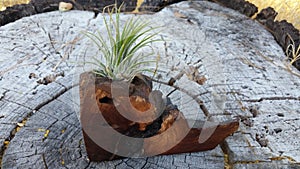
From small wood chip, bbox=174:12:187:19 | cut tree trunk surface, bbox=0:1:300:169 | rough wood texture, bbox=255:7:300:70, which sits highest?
Answer: rough wood texture, bbox=255:7:300:70

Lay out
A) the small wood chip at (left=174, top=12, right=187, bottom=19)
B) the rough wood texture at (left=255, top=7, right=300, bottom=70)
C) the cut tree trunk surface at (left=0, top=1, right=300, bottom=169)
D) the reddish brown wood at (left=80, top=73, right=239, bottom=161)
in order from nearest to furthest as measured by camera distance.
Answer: the reddish brown wood at (left=80, top=73, right=239, bottom=161), the cut tree trunk surface at (left=0, top=1, right=300, bottom=169), the rough wood texture at (left=255, top=7, right=300, bottom=70), the small wood chip at (left=174, top=12, right=187, bottom=19)

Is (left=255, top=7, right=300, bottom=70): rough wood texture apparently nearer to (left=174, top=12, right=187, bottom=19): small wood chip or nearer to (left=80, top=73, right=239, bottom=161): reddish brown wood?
(left=174, top=12, right=187, bottom=19): small wood chip

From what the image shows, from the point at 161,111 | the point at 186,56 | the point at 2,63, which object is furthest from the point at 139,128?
the point at 2,63

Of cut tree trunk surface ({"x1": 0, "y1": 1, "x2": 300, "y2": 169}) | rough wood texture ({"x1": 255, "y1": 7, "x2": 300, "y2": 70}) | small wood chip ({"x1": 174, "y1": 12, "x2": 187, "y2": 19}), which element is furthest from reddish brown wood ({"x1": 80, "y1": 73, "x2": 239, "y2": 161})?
small wood chip ({"x1": 174, "y1": 12, "x2": 187, "y2": 19})

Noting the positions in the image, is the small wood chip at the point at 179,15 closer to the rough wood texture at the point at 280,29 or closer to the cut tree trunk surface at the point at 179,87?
the cut tree trunk surface at the point at 179,87

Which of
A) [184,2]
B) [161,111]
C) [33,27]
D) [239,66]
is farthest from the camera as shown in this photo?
[184,2]

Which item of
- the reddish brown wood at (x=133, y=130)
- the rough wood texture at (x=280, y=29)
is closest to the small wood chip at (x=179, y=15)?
the rough wood texture at (x=280, y=29)

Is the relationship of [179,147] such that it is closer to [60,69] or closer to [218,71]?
[218,71]
